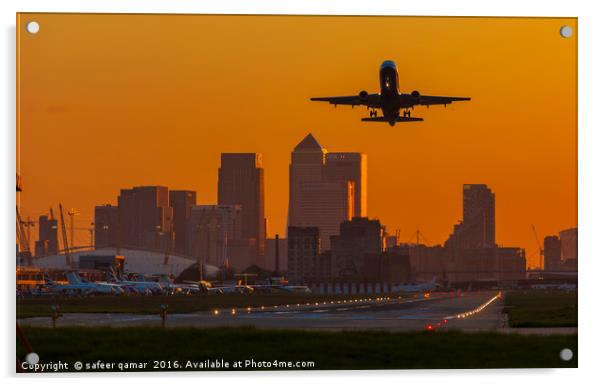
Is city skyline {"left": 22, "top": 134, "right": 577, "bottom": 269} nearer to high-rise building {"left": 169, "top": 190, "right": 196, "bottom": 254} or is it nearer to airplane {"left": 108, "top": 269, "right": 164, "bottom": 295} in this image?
high-rise building {"left": 169, "top": 190, "right": 196, "bottom": 254}

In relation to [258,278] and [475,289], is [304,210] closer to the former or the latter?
[258,278]

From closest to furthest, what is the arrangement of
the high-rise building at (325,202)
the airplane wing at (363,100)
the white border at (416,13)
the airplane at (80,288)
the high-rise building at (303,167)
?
the white border at (416,13) → the high-rise building at (303,167) → the high-rise building at (325,202) → the airplane wing at (363,100) → the airplane at (80,288)

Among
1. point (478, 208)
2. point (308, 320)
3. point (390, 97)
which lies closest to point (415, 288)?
point (478, 208)

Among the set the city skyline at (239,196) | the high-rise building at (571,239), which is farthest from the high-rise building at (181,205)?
the high-rise building at (571,239)

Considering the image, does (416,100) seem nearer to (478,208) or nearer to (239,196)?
(239,196)

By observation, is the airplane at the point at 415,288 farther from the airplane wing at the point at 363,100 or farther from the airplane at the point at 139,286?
the airplane wing at the point at 363,100
